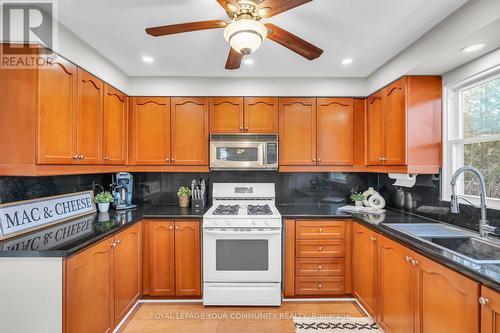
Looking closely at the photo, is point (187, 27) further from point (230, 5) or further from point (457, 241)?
point (457, 241)

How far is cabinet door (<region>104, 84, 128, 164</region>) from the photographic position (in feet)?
7.65

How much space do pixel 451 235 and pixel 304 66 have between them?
1.86 m

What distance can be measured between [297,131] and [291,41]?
1396mm

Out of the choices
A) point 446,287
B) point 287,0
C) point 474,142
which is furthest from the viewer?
point 474,142

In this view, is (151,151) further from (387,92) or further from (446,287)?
(446,287)

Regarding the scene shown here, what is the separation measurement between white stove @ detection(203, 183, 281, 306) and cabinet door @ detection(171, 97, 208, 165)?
75 cm

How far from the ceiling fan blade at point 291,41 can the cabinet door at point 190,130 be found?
1.44 m

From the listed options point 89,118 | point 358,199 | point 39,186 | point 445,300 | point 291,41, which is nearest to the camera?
point 445,300

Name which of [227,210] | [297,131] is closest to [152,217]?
[227,210]

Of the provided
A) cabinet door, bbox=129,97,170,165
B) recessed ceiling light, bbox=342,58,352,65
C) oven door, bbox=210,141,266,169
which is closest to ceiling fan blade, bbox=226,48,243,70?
oven door, bbox=210,141,266,169

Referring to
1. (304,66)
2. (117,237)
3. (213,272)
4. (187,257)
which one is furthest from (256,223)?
(304,66)

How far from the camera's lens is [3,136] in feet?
5.04

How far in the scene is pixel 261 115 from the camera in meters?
2.79

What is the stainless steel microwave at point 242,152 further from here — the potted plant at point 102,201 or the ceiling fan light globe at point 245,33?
the ceiling fan light globe at point 245,33
